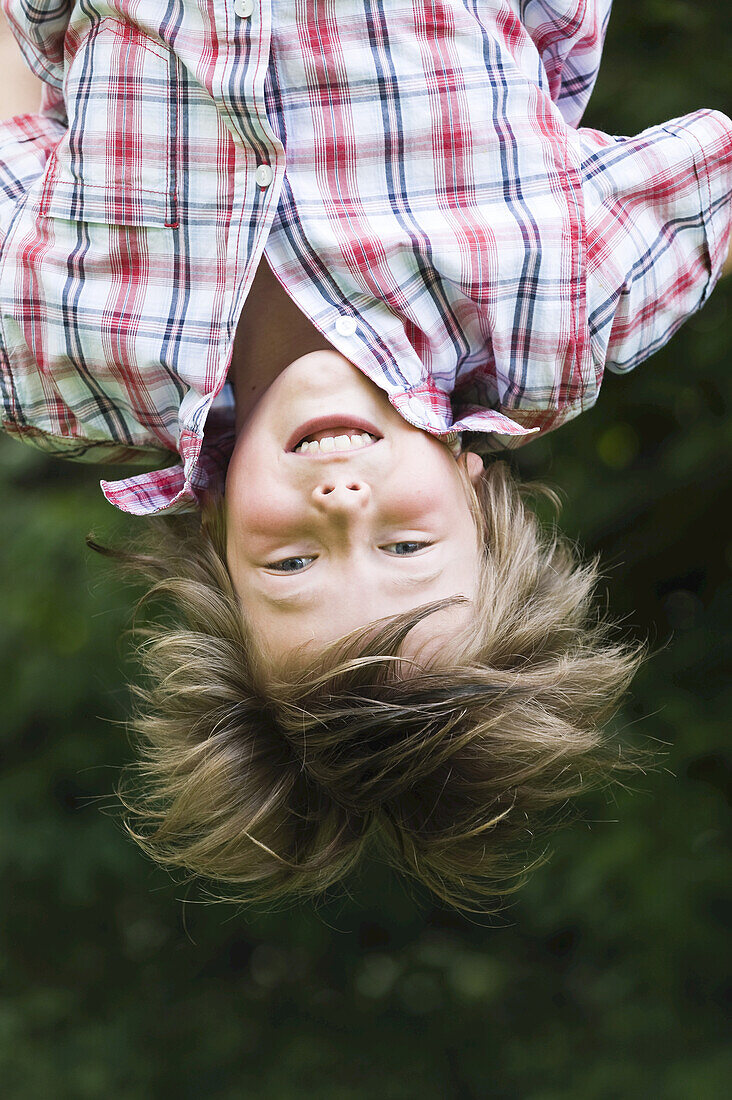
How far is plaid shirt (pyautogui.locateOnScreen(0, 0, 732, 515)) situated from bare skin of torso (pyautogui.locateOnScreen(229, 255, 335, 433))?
0.30 ft

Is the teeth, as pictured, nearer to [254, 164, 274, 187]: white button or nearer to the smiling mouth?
the smiling mouth

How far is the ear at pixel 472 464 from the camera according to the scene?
4.81ft

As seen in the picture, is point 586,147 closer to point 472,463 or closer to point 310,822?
point 472,463

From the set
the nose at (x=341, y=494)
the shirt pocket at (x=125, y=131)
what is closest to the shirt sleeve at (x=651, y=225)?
the nose at (x=341, y=494)

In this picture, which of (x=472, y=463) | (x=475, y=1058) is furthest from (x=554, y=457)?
(x=475, y=1058)

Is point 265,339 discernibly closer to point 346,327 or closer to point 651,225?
point 346,327

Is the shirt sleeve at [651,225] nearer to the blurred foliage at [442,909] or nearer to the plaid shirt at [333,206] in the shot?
the plaid shirt at [333,206]

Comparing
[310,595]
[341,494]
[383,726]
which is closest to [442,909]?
[383,726]

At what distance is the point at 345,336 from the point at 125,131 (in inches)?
14.9

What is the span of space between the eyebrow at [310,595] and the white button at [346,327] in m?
0.31

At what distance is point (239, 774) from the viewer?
1.42 meters

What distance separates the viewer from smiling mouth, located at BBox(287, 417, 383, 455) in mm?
1318

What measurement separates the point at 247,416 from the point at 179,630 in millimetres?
311

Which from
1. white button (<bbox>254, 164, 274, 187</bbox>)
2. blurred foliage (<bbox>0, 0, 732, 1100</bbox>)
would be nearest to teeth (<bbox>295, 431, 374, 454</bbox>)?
white button (<bbox>254, 164, 274, 187</bbox>)
